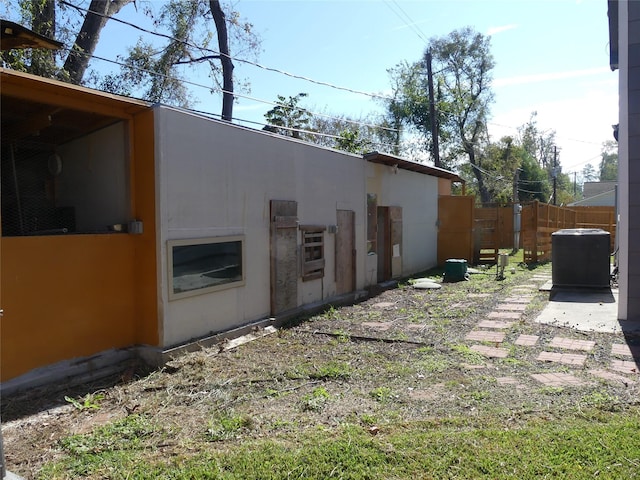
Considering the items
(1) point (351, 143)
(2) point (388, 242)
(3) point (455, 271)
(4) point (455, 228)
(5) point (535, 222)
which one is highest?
(1) point (351, 143)

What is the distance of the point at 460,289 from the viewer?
431 inches

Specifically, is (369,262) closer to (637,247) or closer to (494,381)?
(637,247)

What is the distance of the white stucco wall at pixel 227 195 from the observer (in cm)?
570

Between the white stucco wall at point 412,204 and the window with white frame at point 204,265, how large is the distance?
5.06 meters

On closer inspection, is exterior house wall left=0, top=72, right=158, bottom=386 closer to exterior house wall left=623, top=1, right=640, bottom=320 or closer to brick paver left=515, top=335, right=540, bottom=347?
brick paver left=515, top=335, right=540, bottom=347

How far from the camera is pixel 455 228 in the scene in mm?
15531

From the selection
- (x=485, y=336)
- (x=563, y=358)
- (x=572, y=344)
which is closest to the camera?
(x=563, y=358)

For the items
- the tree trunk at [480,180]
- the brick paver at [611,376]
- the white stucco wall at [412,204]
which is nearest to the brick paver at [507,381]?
the brick paver at [611,376]

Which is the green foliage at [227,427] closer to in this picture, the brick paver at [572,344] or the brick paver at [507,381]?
the brick paver at [507,381]

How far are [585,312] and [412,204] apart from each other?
6.35 metres

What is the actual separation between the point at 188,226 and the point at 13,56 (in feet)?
28.2

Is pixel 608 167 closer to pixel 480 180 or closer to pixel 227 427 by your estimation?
pixel 480 180

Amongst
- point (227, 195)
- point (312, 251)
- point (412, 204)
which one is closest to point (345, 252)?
point (312, 251)

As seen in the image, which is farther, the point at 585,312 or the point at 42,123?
the point at 585,312
